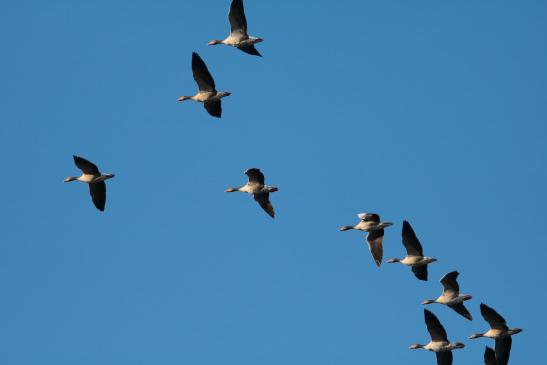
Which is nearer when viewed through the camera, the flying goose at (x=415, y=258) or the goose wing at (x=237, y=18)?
the goose wing at (x=237, y=18)

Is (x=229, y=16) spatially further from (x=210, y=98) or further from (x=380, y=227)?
(x=380, y=227)

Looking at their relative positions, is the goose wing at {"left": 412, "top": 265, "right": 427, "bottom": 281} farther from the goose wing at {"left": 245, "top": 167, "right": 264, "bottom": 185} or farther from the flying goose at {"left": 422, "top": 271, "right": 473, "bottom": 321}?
the goose wing at {"left": 245, "top": 167, "right": 264, "bottom": 185}

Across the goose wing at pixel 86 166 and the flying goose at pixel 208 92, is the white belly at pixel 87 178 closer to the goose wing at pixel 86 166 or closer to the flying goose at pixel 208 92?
the goose wing at pixel 86 166

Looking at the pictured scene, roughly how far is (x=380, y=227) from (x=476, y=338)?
16.3 feet

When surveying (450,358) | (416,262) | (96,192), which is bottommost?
(450,358)

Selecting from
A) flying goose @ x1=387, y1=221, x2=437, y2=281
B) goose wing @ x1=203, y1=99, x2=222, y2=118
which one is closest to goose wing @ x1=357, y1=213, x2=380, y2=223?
flying goose @ x1=387, y1=221, x2=437, y2=281

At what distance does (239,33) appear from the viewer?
167ft

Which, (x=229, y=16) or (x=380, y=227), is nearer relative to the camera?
(x=229, y=16)

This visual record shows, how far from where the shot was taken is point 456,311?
174 ft

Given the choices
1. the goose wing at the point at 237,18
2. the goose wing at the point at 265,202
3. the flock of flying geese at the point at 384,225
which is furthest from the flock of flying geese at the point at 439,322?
the goose wing at the point at 237,18

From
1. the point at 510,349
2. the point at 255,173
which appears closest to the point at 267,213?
the point at 255,173

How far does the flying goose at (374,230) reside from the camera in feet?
177

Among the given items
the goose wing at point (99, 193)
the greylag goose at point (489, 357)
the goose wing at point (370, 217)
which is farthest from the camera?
the goose wing at point (370, 217)

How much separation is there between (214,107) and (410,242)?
798 cm
